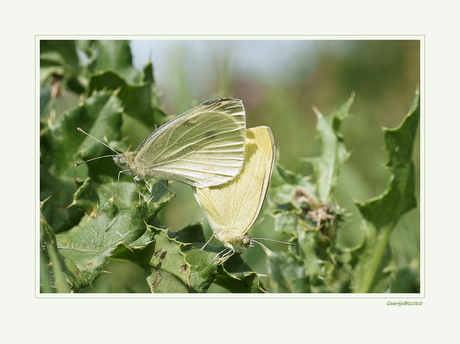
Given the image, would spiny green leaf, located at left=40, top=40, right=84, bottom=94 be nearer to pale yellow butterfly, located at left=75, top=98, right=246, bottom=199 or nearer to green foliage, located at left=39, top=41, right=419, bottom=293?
green foliage, located at left=39, top=41, right=419, bottom=293

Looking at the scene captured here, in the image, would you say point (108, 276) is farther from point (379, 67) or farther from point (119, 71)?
point (379, 67)

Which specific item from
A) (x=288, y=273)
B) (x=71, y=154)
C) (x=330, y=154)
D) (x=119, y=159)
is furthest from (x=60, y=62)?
(x=288, y=273)

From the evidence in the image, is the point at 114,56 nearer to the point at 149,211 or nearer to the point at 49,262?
A: the point at 149,211

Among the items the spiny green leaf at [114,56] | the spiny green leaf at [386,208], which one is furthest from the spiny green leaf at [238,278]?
the spiny green leaf at [114,56]

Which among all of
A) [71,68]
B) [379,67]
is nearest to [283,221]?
[71,68]

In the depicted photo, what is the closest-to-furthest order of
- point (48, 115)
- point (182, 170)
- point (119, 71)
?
point (182, 170) → point (119, 71) → point (48, 115)

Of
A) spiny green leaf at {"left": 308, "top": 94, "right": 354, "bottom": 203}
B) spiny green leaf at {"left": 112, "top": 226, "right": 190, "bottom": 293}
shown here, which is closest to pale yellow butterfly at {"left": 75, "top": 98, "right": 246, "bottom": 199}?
spiny green leaf at {"left": 112, "top": 226, "right": 190, "bottom": 293}
